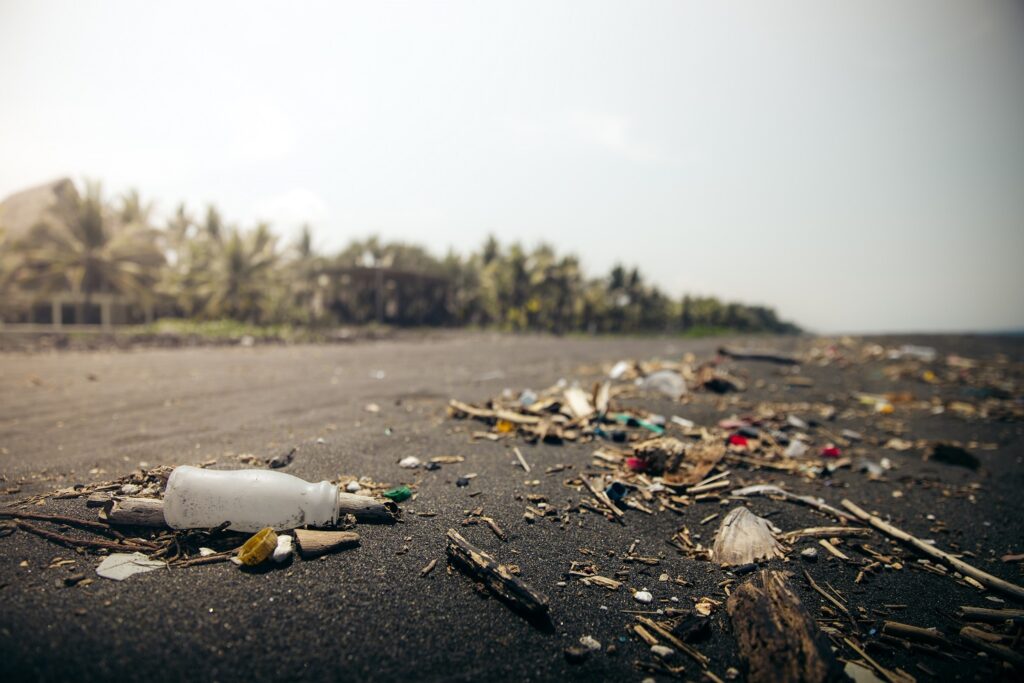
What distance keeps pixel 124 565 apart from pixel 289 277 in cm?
2651

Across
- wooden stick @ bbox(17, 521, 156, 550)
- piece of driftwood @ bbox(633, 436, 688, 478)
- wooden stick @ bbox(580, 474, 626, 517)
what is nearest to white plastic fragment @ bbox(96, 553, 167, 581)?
wooden stick @ bbox(17, 521, 156, 550)

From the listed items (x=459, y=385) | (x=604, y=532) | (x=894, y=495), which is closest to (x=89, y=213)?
(x=459, y=385)

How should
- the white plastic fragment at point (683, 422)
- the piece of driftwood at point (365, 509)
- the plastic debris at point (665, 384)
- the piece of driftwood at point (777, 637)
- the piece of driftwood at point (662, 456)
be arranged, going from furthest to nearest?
the plastic debris at point (665, 384)
the white plastic fragment at point (683, 422)
the piece of driftwood at point (662, 456)
the piece of driftwood at point (365, 509)
the piece of driftwood at point (777, 637)

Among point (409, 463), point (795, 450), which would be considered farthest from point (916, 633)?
point (409, 463)

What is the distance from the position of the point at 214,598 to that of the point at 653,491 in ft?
9.14

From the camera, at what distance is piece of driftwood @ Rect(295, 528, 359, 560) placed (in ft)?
6.81

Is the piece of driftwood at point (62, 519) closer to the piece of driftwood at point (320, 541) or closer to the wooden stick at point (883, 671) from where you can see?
the piece of driftwood at point (320, 541)

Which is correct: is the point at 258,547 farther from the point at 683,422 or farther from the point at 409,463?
the point at 683,422

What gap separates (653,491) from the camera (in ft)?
10.8

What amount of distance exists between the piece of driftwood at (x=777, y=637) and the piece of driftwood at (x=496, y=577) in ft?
2.99

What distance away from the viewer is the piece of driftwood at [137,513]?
2133 mm

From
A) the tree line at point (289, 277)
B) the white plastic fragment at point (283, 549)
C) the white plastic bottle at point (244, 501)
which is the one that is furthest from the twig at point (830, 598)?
the tree line at point (289, 277)

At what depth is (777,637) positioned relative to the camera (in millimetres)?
1834

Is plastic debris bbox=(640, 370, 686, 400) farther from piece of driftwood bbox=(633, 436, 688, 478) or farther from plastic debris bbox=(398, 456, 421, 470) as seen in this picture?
plastic debris bbox=(398, 456, 421, 470)
